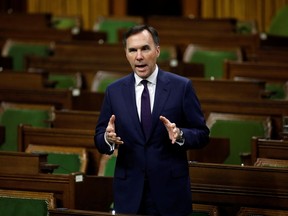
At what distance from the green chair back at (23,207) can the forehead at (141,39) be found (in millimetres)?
463

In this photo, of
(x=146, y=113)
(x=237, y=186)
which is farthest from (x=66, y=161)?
(x=146, y=113)

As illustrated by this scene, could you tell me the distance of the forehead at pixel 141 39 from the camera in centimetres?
146

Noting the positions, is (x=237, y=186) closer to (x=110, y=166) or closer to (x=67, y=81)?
(x=110, y=166)

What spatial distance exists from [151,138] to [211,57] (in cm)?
165

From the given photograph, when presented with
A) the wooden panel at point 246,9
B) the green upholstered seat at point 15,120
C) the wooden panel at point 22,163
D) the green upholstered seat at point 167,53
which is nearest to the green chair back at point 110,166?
the wooden panel at point 22,163

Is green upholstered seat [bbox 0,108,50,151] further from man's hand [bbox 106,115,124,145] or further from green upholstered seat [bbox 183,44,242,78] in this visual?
man's hand [bbox 106,115,124,145]

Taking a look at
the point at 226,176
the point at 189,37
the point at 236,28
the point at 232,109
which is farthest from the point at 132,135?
the point at 236,28

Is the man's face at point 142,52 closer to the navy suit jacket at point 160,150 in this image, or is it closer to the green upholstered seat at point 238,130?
the navy suit jacket at point 160,150

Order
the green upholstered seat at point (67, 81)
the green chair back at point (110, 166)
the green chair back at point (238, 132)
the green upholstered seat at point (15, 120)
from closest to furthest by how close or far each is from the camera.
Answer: the green chair back at point (110, 166) < the green chair back at point (238, 132) < the green upholstered seat at point (15, 120) < the green upholstered seat at point (67, 81)

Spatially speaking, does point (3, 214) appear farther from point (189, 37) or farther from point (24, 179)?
point (189, 37)

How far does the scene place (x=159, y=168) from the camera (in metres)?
1.47

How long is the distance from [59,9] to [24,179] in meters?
2.64

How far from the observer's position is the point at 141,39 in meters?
1.47

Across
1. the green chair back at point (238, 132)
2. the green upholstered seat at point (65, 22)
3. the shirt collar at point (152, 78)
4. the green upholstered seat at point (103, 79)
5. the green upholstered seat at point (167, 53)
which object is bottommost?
the green chair back at point (238, 132)
